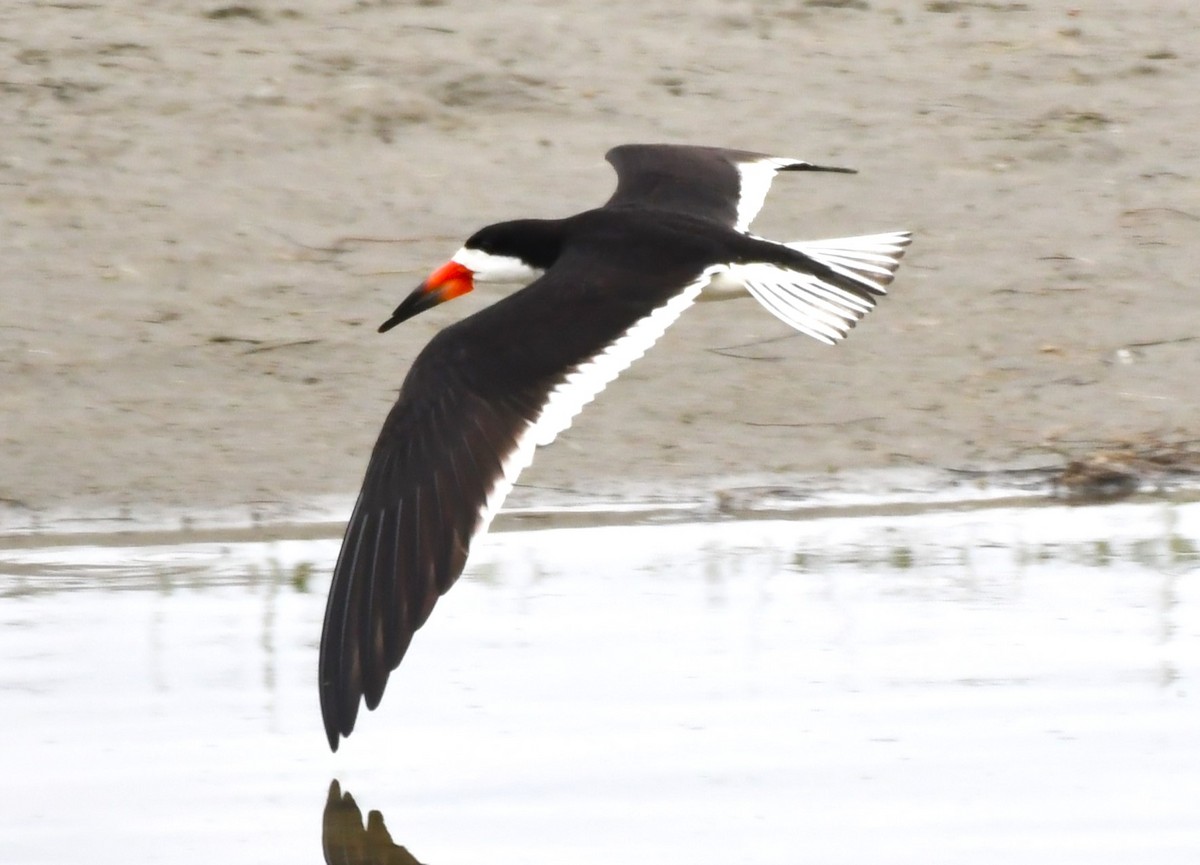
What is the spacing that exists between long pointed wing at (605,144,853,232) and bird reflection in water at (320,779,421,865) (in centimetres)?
218

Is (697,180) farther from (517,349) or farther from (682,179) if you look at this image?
(517,349)

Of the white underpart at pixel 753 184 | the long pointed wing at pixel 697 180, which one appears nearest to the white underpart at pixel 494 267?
the long pointed wing at pixel 697 180

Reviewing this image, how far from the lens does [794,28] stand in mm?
8711

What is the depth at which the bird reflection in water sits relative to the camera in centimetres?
355

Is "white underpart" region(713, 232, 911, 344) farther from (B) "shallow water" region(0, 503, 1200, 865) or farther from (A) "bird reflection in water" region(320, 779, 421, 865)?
(A) "bird reflection in water" region(320, 779, 421, 865)

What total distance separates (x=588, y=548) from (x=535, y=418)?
1.05 metres

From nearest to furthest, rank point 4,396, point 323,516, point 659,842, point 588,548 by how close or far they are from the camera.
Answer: point 659,842 → point 588,548 → point 323,516 → point 4,396

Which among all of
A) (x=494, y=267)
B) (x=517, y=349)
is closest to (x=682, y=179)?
(x=494, y=267)

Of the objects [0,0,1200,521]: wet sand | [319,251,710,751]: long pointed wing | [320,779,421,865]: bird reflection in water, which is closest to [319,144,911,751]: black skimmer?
[319,251,710,751]: long pointed wing

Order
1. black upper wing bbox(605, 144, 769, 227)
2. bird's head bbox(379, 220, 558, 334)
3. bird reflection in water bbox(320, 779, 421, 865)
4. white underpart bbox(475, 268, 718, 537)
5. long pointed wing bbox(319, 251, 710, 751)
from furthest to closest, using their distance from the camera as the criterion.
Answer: black upper wing bbox(605, 144, 769, 227)
bird's head bbox(379, 220, 558, 334)
white underpart bbox(475, 268, 718, 537)
long pointed wing bbox(319, 251, 710, 751)
bird reflection in water bbox(320, 779, 421, 865)

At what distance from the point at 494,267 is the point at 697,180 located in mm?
659

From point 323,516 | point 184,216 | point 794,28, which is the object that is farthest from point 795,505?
point 794,28

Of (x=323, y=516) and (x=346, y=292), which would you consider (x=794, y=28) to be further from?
(x=323, y=516)

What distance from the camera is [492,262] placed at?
550 cm
